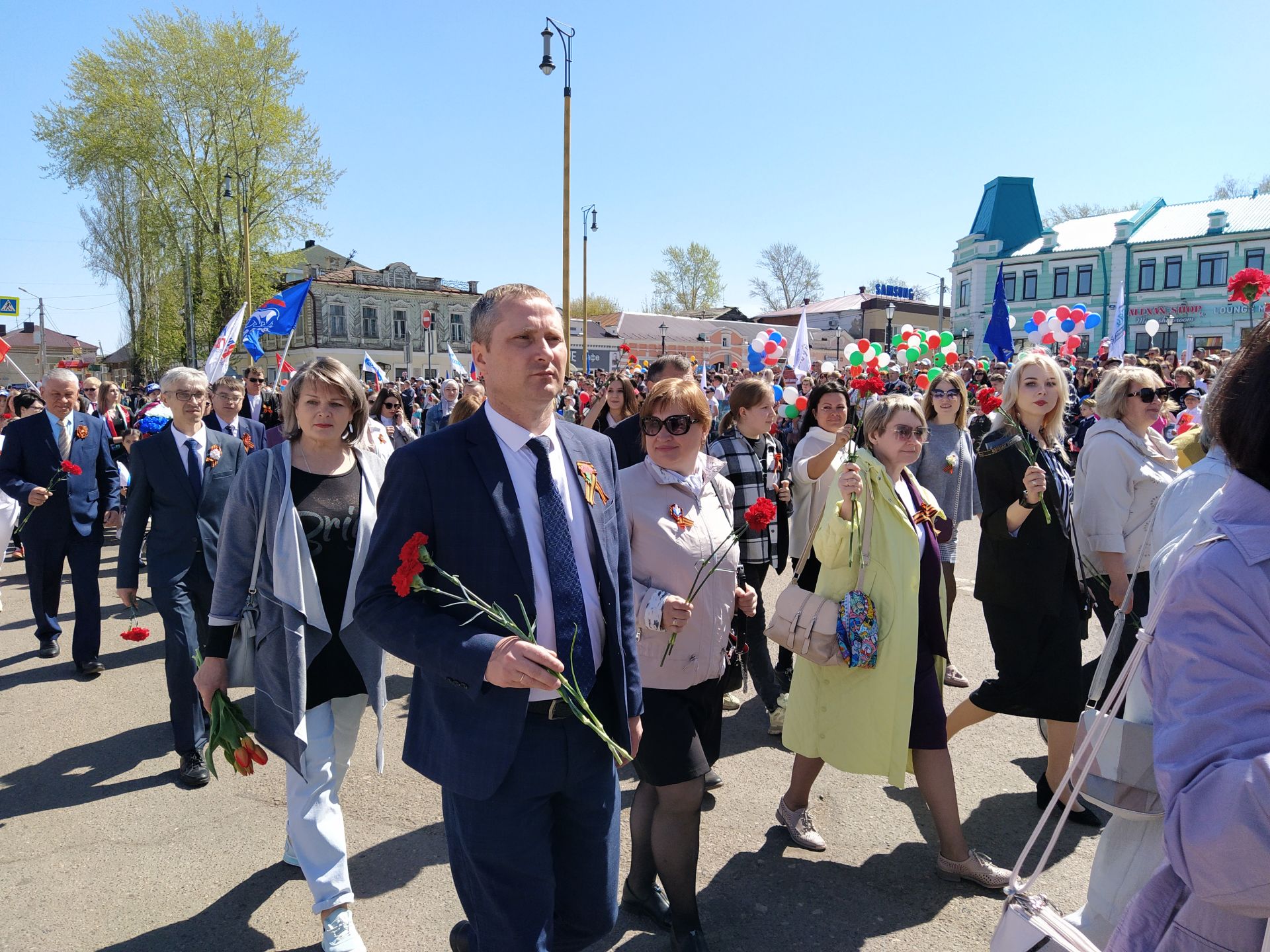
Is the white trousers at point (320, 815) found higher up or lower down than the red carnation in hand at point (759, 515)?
lower down

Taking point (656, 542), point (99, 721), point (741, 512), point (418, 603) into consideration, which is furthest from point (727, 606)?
point (99, 721)

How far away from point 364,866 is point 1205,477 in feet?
11.0

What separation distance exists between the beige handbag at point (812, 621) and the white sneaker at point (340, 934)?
1.87 meters

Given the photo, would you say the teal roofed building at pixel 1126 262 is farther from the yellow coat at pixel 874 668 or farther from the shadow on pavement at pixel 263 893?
the shadow on pavement at pixel 263 893

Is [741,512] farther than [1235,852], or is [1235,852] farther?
[741,512]

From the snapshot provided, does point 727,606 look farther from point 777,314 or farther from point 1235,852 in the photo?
point 777,314

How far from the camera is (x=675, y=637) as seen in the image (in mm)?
2990

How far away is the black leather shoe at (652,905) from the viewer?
3100 millimetres

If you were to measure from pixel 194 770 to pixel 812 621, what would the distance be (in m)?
3.24

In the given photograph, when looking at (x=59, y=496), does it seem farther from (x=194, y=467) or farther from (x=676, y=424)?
(x=676, y=424)

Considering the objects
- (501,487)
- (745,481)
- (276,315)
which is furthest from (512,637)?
(276,315)

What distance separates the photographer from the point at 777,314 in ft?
268

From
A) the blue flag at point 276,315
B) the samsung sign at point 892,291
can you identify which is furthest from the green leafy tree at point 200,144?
the samsung sign at point 892,291

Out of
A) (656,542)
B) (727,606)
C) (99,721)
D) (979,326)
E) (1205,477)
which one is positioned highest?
(979,326)
